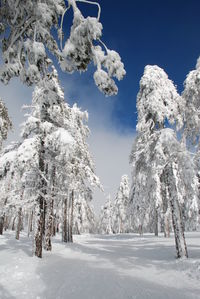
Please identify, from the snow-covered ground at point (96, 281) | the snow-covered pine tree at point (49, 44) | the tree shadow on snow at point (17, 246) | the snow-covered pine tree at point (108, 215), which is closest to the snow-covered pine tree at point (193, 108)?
the snow-covered ground at point (96, 281)

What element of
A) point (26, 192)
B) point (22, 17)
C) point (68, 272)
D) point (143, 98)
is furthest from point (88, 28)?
point (143, 98)

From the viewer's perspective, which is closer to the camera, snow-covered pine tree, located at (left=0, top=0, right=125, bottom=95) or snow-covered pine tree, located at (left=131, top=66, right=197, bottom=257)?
snow-covered pine tree, located at (left=0, top=0, right=125, bottom=95)

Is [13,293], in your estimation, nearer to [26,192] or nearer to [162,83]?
[26,192]

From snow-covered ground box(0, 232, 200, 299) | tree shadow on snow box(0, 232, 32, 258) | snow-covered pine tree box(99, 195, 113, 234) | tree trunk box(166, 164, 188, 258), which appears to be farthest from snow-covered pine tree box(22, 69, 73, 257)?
snow-covered pine tree box(99, 195, 113, 234)

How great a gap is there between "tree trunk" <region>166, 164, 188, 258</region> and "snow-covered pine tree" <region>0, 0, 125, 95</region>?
9866 millimetres

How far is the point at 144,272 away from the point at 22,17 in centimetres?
967

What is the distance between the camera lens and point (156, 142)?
564 inches

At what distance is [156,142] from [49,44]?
408 inches

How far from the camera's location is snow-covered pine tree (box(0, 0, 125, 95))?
422cm

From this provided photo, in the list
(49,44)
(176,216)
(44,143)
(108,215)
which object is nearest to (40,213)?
(44,143)

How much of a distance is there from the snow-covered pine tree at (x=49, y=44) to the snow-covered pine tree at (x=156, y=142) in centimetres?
901

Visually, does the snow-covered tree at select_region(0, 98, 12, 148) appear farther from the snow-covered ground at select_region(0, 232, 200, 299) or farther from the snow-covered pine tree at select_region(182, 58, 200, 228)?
the snow-covered pine tree at select_region(182, 58, 200, 228)

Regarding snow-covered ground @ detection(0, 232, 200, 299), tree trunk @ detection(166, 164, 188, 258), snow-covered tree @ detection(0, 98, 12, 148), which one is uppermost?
snow-covered tree @ detection(0, 98, 12, 148)

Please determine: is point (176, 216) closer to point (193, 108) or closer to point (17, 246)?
point (193, 108)
